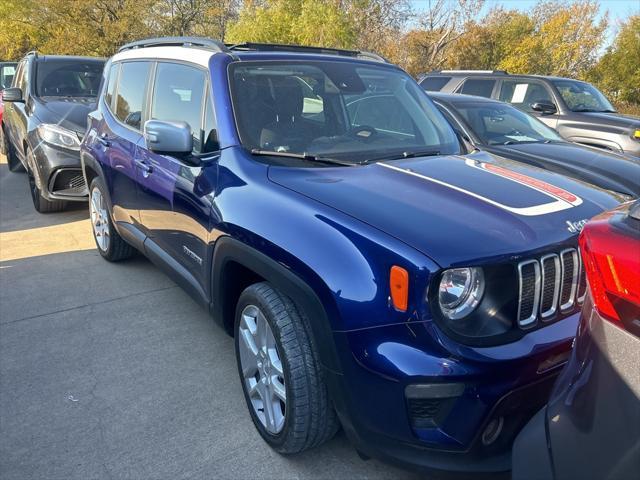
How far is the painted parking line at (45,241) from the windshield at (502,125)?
Answer: 4.34 metres

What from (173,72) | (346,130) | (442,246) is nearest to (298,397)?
(442,246)

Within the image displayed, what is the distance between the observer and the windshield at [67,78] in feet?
23.8

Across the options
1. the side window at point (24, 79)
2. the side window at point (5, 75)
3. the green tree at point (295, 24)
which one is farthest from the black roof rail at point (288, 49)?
the green tree at point (295, 24)

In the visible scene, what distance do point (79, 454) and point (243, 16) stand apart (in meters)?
28.3

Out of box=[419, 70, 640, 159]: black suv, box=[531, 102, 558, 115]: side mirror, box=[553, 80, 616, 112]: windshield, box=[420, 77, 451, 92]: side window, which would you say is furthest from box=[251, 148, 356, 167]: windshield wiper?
box=[420, 77, 451, 92]: side window

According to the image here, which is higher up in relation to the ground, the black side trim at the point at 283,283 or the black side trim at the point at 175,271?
the black side trim at the point at 283,283

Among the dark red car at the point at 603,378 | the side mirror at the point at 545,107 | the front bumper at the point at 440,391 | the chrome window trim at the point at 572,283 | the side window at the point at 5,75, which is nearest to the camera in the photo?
the dark red car at the point at 603,378

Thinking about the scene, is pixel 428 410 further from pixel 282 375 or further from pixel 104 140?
pixel 104 140

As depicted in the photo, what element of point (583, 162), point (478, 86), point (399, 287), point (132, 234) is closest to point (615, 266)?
point (399, 287)

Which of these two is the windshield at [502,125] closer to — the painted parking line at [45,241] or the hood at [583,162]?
the hood at [583,162]

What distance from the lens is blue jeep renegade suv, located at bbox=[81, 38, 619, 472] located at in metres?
1.90

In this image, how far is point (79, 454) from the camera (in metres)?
2.55

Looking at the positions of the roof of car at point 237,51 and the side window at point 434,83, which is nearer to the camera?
the roof of car at point 237,51

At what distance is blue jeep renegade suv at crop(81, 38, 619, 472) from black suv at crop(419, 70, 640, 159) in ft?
17.7
